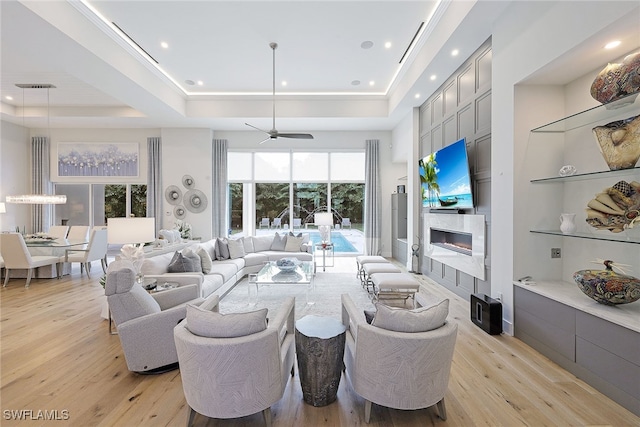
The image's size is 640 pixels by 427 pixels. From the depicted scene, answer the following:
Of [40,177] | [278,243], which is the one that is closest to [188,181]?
[278,243]

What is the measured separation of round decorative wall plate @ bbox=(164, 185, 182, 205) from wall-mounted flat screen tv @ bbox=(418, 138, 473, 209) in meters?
6.17

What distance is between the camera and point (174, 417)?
1.95m

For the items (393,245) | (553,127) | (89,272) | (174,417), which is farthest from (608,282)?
(89,272)

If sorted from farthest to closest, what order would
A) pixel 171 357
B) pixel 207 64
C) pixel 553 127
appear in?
pixel 207 64, pixel 553 127, pixel 171 357

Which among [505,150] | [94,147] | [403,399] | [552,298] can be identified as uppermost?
[94,147]

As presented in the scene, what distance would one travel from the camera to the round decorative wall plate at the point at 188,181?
311 inches

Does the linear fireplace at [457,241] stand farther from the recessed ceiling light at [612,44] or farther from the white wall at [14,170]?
the white wall at [14,170]

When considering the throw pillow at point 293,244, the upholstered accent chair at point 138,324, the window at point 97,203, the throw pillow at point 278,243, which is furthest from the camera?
the window at point 97,203

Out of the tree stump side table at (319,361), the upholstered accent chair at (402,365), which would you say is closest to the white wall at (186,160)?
the tree stump side table at (319,361)

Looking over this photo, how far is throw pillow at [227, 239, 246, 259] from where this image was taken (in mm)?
5818

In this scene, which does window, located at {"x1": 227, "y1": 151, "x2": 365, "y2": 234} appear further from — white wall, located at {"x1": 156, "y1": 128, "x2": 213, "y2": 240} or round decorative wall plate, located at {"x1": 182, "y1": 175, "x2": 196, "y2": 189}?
round decorative wall plate, located at {"x1": 182, "y1": 175, "x2": 196, "y2": 189}

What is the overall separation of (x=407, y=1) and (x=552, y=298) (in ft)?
12.0

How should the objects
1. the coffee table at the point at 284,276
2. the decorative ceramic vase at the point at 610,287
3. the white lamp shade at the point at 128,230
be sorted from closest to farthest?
1. the decorative ceramic vase at the point at 610,287
2. the white lamp shade at the point at 128,230
3. the coffee table at the point at 284,276

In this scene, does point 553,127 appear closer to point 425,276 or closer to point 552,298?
point 552,298
